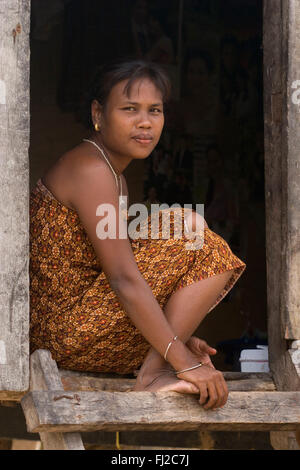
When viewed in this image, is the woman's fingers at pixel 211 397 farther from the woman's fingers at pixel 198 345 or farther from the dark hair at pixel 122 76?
the dark hair at pixel 122 76

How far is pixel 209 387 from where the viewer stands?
101 inches

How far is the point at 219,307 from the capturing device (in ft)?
19.2

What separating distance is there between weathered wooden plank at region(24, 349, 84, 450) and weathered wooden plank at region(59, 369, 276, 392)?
0.51 ft

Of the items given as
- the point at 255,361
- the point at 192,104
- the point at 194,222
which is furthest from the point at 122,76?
the point at 192,104

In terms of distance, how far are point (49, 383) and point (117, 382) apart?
509 millimetres

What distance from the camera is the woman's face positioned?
2938 mm

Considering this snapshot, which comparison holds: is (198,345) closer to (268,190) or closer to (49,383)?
(49,383)

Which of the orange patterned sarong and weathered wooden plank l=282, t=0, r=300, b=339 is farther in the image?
weathered wooden plank l=282, t=0, r=300, b=339

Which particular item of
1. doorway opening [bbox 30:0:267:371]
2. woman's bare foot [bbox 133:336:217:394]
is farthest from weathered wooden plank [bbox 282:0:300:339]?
doorway opening [bbox 30:0:267:371]

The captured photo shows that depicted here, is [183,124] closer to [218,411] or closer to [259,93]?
[259,93]

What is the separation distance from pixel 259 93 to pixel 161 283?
3.29 m

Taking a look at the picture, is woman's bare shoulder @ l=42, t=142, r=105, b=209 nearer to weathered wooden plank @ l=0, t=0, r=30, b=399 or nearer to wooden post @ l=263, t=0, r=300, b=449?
weathered wooden plank @ l=0, t=0, r=30, b=399

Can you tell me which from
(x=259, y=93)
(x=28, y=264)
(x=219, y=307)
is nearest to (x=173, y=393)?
(x=28, y=264)

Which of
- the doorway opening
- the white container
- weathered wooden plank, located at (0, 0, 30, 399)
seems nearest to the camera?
weathered wooden plank, located at (0, 0, 30, 399)
